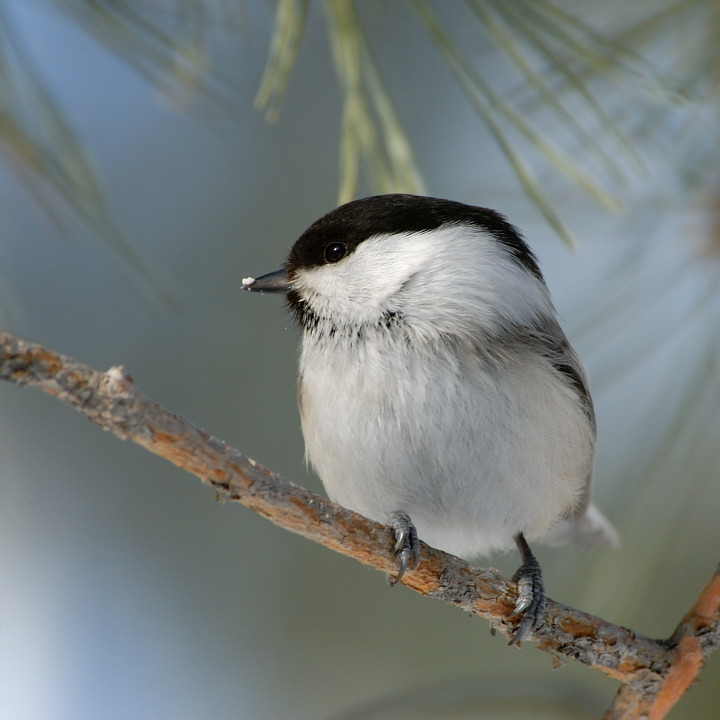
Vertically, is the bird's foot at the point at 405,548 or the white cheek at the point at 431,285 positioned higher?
the white cheek at the point at 431,285

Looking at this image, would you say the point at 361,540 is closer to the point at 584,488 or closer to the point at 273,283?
the point at 273,283

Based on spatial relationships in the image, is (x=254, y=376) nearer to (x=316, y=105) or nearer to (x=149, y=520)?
(x=149, y=520)

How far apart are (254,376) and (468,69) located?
1.22 metres

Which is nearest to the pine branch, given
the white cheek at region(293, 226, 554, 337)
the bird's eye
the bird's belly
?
the bird's belly

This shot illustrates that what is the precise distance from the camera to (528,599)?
1.07 meters

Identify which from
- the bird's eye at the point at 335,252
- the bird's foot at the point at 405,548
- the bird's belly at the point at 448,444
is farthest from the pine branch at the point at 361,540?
the bird's eye at the point at 335,252

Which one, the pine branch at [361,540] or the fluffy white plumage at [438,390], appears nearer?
the pine branch at [361,540]

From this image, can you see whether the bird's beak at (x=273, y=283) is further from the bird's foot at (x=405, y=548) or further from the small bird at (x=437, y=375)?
the bird's foot at (x=405, y=548)

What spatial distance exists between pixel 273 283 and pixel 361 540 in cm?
54

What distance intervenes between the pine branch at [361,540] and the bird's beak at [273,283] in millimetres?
492

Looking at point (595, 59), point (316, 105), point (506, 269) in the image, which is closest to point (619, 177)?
point (595, 59)

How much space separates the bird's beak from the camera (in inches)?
51.6

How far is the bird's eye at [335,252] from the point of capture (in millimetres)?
1277

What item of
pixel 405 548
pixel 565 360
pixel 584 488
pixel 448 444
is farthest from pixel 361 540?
pixel 584 488
